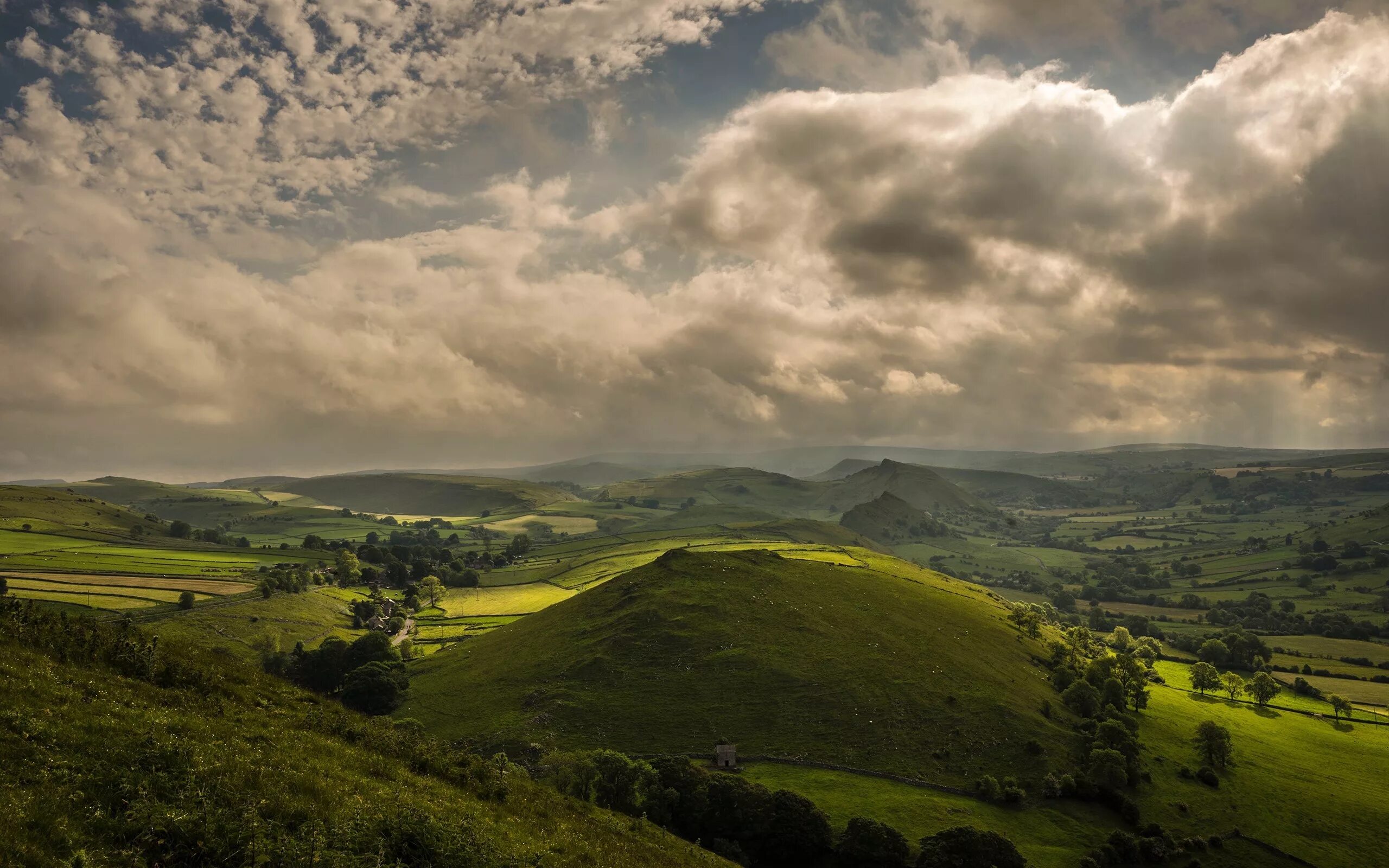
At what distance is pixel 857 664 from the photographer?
404ft

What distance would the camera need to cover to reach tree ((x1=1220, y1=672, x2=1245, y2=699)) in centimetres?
16900

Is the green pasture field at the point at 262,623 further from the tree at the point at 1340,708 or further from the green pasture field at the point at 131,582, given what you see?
the tree at the point at 1340,708

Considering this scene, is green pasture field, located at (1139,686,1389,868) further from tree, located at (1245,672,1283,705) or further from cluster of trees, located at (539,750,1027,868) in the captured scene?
cluster of trees, located at (539,750,1027,868)

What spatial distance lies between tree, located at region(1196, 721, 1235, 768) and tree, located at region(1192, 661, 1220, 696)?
66.8 m

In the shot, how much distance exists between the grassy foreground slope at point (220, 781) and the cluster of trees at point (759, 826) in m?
43.4

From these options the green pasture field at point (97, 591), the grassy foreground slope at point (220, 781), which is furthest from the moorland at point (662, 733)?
the green pasture field at point (97, 591)

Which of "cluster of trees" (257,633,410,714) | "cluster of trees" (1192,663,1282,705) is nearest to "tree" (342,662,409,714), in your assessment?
"cluster of trees" (257,633,410,714)

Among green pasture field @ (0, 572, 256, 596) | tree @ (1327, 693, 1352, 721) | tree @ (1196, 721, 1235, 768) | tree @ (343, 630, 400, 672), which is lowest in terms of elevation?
tree @ (1327, 693, 1352, 721)

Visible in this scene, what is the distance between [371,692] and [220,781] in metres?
113

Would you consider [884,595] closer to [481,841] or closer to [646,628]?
[646,628]

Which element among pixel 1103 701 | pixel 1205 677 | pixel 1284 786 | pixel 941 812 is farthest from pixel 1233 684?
pixel 941 812

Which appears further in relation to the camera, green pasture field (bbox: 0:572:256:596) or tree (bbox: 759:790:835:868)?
green pasture field (bbox: 0:572:256:596)

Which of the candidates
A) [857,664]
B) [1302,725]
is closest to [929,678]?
[857,664]

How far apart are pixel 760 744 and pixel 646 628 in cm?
4116
